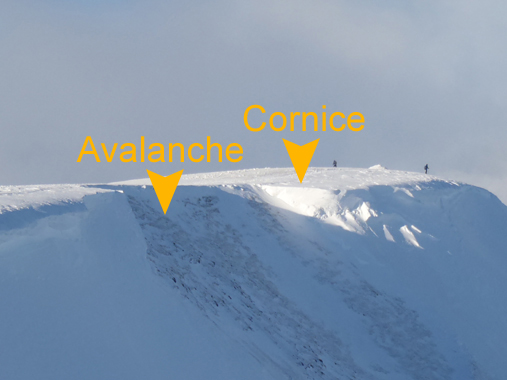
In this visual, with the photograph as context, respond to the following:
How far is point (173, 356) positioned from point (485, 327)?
13.9m

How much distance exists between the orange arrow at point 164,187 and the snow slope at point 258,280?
25 cm

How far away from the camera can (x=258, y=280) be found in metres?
17.7

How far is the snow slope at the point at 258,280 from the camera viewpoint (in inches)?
413

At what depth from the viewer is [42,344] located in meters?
9.56

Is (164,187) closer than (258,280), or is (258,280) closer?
(258,280)

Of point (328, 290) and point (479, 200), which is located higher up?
point (479, 200)

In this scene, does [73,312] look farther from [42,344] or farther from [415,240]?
[415,240]

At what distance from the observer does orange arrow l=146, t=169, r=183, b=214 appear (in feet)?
62.0

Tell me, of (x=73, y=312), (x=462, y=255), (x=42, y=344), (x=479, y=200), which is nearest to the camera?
(x=42, y=344)

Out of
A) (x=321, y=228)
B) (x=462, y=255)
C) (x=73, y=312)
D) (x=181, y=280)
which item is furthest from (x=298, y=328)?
(x=462, y=255)

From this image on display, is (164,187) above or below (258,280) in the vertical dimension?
above

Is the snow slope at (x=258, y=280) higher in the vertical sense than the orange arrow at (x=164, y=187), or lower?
lower

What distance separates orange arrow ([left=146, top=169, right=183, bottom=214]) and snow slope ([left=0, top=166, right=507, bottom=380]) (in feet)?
0.83

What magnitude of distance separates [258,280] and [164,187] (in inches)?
191
